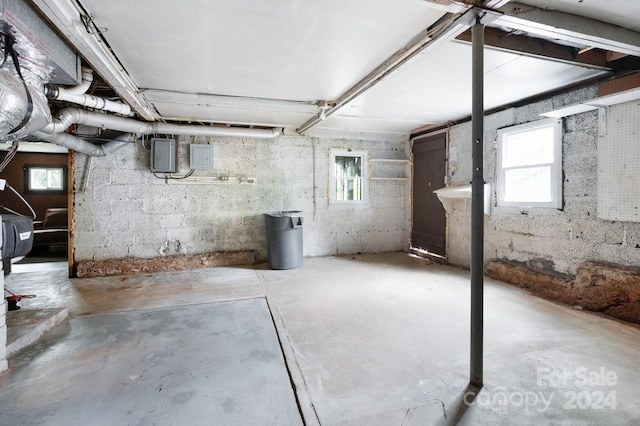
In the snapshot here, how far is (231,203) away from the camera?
5289mm

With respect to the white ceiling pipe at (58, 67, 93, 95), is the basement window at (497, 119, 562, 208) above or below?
below

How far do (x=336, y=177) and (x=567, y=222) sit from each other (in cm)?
357

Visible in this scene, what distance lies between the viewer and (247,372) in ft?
6.63

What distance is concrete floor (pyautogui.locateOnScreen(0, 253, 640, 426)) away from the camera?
1654 millimetres

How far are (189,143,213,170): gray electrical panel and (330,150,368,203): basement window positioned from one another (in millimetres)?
2225

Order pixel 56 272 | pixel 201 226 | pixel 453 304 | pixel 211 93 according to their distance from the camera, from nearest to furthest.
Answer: pixel 453 304, pixel 211 93, pixel 56 272, pixel 201 226

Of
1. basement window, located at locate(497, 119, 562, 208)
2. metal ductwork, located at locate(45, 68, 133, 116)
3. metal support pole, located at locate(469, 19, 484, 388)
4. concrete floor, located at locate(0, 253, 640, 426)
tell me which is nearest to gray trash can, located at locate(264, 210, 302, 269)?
concrete floor, located at locate(0, 253, 640, 426)

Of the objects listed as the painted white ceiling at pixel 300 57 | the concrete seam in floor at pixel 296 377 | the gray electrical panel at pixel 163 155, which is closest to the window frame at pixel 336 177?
the painted white ceiling at pixel 300 57

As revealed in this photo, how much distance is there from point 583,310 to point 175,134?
18.8ft

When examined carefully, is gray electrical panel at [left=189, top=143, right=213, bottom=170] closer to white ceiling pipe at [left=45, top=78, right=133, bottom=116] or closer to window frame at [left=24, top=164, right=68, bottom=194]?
white ceiling pipe at [left=45, top=78, right=133, bottom=116]

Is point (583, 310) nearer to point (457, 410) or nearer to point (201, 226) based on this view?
point (457, 410)

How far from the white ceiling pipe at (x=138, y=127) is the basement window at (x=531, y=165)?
3476 mm

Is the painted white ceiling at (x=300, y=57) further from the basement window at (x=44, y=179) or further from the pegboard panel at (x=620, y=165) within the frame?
the basement window at (x=44, y=179)

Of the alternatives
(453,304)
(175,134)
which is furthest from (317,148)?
(453,304)
